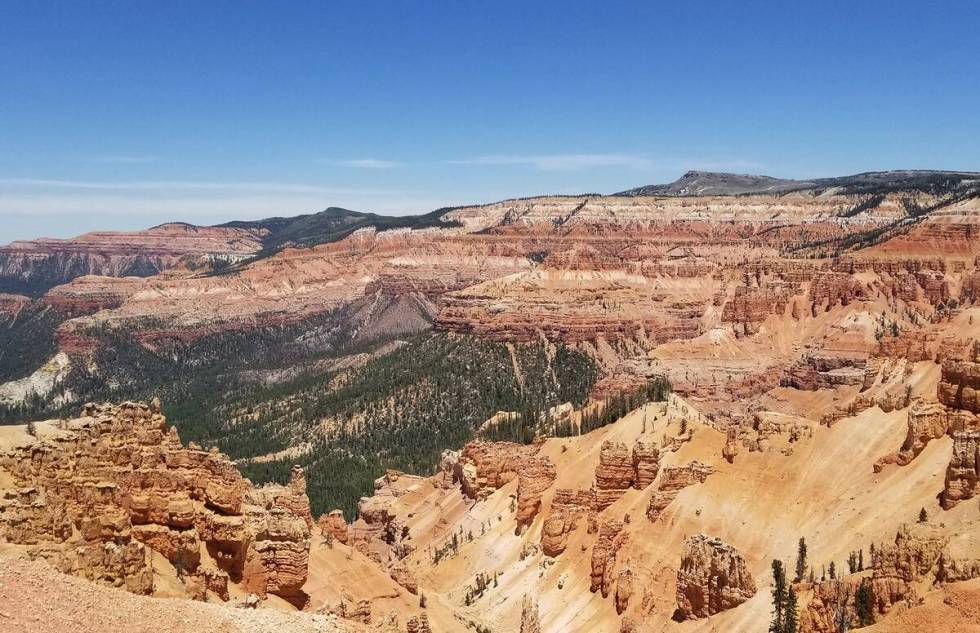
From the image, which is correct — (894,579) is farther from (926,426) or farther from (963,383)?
(963,383)

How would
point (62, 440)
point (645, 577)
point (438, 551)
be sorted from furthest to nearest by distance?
point (438, 551) < point (645, 577) < point (62, 440)

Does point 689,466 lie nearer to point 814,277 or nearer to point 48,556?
point 48,556

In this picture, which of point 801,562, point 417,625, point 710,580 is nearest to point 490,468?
point 710,580

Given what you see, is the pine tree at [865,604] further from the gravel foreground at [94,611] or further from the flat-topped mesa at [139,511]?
the flat-topped mesa at [139,511]

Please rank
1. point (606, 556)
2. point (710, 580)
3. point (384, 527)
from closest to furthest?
point (710, 580)
point (606, 556)
point (384, 527)

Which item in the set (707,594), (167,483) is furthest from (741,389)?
(167,483)

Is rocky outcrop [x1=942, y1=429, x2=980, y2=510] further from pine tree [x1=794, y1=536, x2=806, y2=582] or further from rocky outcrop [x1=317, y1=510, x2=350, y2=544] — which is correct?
rocky outcrop [x1=317, y1=510, x2=350, y2=544]

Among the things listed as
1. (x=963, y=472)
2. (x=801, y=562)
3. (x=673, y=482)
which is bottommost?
(x=801, y=562)
